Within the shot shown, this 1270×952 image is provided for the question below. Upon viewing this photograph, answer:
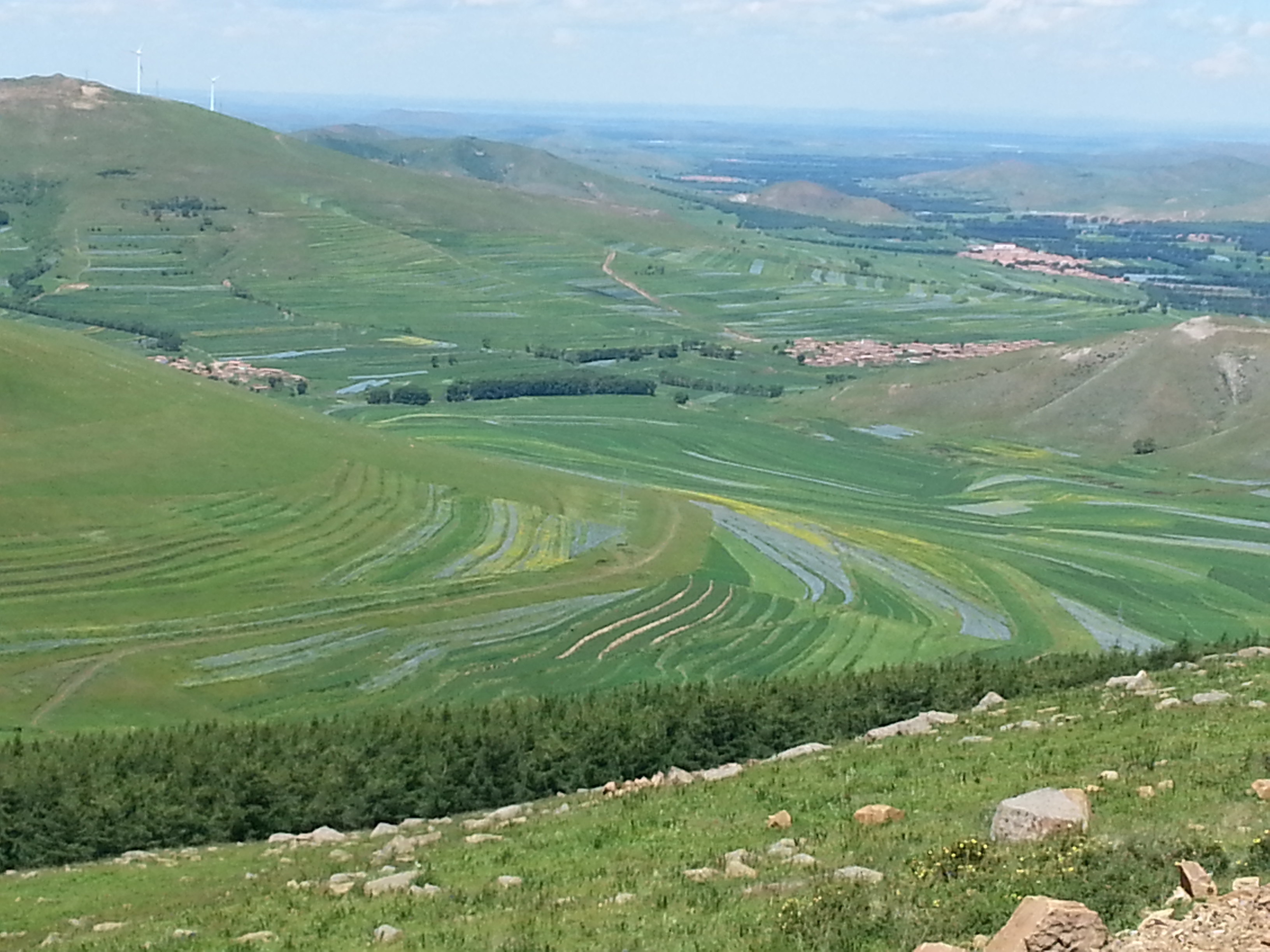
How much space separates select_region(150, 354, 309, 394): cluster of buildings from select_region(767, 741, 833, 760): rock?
128735 mm

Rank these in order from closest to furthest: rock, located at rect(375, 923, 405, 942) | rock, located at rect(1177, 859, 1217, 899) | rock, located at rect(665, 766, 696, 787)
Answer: rock, located at rect(1177, 859, 1217, 899)
rock, located at rect(375, 923, 405, 942)
rock, located at rect(665, 766, 696, 787)

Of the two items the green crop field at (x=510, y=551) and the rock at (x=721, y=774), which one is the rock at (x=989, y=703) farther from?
the green crop field at (x=510, y=551)

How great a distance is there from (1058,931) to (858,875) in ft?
19.6

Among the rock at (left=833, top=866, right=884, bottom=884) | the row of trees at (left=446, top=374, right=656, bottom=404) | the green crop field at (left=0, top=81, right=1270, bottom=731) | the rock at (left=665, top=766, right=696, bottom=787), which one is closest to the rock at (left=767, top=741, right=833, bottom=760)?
the rock at (left=665, top=766, right=696, bottom=787)

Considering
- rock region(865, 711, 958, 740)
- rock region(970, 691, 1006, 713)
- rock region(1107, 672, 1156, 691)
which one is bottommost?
rock region(970, 691, 1006, 713)

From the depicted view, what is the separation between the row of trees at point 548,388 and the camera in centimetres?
17212

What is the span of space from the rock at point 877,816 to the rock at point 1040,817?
139 inches

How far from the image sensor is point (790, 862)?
24062 millimetres

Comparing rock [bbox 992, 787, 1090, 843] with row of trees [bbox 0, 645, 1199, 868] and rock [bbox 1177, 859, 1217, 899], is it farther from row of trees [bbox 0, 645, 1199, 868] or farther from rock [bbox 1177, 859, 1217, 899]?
row of trees [bbox 0, 645, 1199, 868]

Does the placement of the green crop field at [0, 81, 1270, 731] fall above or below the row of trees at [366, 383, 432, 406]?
above

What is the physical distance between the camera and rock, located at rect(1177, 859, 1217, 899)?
18.0m

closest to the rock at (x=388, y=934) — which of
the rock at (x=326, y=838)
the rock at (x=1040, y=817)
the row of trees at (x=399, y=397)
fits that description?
the rock at (x=1040, y=817)

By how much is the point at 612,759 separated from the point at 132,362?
321 ft

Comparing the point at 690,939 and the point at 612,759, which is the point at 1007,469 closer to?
the point at 612,759
